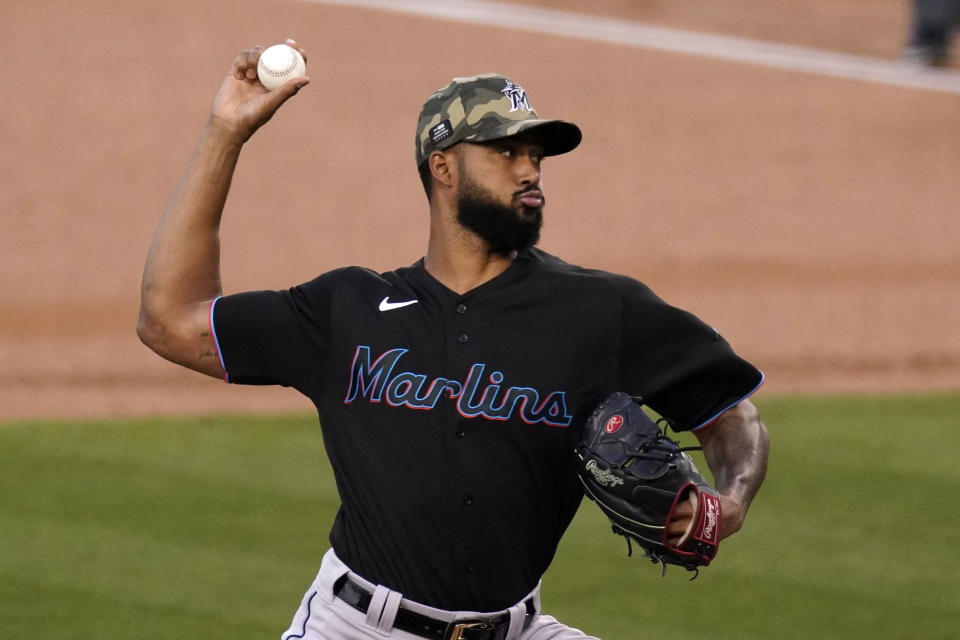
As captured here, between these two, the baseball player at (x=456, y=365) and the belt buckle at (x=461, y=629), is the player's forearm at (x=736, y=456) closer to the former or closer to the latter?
the baseball player at (x=456, y=365)

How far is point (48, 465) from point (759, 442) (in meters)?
5.09

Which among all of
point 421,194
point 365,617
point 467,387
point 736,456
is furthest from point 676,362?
point 421,194

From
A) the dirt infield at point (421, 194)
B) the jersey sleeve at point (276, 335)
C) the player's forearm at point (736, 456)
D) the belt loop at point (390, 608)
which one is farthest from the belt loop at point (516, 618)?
the dirt infield at point (421, 194)

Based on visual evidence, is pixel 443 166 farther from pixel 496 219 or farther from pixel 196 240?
pixel 196 240

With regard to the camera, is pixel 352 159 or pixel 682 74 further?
pixel 682 74

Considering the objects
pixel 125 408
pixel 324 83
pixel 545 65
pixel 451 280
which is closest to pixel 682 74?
pixel 545 65

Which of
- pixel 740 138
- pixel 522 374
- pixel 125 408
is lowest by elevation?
pixel 125 408

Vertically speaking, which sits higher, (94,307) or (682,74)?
(682,74)

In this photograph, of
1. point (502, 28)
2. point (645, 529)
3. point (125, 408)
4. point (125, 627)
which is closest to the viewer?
point (645, 529)

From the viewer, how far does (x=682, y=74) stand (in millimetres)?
15734

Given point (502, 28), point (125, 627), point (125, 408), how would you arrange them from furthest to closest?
point (502, 28) → point (125, 408) → point (125, 627)

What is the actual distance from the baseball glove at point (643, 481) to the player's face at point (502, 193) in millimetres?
486

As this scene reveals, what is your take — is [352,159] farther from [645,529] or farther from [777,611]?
[645,529]

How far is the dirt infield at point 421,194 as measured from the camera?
10.5 m
